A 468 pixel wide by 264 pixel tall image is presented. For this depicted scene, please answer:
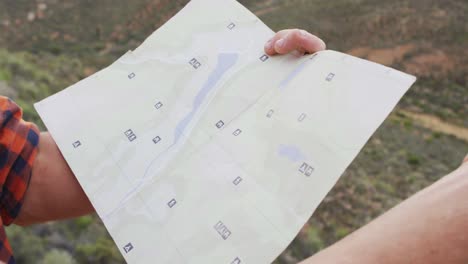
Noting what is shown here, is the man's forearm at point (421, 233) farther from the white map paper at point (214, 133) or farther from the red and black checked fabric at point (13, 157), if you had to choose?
the red and black checked fabric at point (13, 157)

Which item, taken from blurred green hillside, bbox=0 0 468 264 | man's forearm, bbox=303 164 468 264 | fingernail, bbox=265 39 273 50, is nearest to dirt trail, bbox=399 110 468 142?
blurred green hillside, bbox=0 0 468 264

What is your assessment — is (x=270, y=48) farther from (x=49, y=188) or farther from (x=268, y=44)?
(x=49, y=188)

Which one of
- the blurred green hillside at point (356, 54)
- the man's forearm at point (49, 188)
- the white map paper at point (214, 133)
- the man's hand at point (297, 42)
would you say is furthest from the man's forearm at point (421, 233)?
the blurred green hillside at point (356, 54)

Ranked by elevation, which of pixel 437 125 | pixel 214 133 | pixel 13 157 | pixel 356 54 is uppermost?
pixel 13 157

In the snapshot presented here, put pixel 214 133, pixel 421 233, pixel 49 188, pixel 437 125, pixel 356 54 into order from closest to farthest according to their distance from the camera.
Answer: pixel 421 233
pixel 214 133
pixel 49 188
pixel 437 125
pixel 356 54

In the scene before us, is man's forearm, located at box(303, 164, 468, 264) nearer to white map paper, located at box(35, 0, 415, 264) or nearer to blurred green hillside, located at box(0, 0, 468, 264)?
white map paper, located at box(35, 0, 415, 264)

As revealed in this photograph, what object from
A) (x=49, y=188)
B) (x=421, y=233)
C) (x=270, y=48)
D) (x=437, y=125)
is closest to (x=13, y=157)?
(x=49, y=188)
